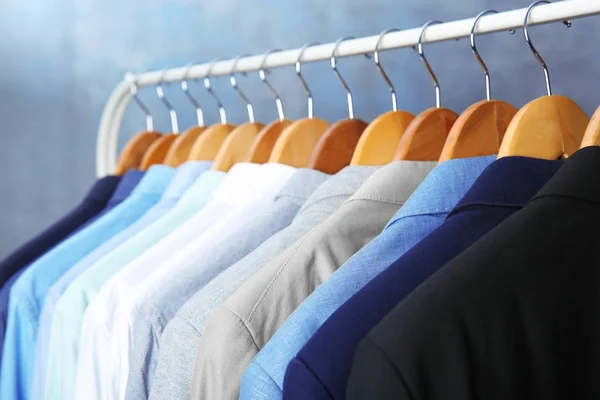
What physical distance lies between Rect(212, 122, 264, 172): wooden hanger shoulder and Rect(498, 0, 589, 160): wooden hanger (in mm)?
577

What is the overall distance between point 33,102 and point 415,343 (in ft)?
7.73

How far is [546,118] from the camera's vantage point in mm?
931

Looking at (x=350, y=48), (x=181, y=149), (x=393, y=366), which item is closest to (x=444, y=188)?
(x=393, y=366)

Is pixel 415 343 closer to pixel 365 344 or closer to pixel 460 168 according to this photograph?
pixel 365 344

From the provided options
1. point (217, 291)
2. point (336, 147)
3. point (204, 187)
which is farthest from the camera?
point (204, 187)

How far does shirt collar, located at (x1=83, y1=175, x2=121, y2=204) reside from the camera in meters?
1.54

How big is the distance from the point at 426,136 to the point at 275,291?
11.8 inches

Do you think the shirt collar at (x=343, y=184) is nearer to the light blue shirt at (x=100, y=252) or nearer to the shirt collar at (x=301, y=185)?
the shirt collar at (x=301, y=185)

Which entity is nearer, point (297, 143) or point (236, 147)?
point (297, 143)

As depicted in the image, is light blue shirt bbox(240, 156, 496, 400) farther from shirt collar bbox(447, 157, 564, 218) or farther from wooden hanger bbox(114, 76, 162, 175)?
wooden hanger bbox(114, 76, 162, 175)

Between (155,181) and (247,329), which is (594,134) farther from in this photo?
(155,181)

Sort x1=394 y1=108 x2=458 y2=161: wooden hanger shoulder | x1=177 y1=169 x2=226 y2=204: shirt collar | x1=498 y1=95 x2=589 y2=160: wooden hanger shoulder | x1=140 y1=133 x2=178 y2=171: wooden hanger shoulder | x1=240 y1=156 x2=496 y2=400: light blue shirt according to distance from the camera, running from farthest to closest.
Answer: x1=140 y1=133 x2=178 y2=171: wooden hanger shoulder, x1=177 y1=169 x2=226 y2=204: shirt collar, x1=394 y1=108 x2=458 y2=161: wooden hanger shoulder, x1=498 y1=95 x2=589 y2=160: wooden hanger shoulder, x1=240 y1=156 x2=496 y2=400: light blue shirt

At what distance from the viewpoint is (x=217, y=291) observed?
0.97 meters

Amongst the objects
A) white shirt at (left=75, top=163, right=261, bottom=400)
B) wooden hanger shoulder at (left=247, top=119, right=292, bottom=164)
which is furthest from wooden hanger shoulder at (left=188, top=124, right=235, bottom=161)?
white shirt at (left=75, top=163, right=261, bottom=400)
